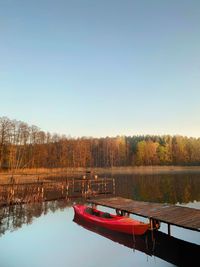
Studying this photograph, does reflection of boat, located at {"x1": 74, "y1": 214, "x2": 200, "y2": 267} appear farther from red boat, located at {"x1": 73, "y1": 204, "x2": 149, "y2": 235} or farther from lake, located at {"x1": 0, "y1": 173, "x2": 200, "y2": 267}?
red boat, located at {"x1": 73, "y1": 204, "x2": 149, "y2": 235}

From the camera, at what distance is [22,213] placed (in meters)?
23.4

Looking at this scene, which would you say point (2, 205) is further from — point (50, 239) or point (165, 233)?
point (165, 233)

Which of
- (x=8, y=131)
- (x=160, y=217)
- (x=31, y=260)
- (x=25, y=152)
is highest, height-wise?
(x=8, y=131)

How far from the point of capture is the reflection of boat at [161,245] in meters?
12.4

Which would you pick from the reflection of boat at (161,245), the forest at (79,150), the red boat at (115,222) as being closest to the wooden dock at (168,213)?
the red boat at (115,222)

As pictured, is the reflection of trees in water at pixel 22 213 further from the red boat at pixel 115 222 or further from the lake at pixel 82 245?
the red boat at pixel 115 222

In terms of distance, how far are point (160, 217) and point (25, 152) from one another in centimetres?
5304

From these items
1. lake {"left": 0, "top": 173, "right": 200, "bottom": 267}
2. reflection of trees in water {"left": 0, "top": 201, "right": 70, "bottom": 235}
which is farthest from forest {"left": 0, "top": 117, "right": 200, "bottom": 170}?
lake {"left": 0, "top": 173, "right": 200, "bottom": 267}

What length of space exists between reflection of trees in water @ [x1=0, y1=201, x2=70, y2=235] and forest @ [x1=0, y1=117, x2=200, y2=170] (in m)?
26.9

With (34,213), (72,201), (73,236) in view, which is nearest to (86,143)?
(72,201)

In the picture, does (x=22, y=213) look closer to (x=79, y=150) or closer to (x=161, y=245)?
(x=161, y=245)

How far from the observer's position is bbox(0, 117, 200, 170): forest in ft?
193

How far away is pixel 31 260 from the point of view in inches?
514

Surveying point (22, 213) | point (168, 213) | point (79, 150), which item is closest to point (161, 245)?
point (168, 213)
